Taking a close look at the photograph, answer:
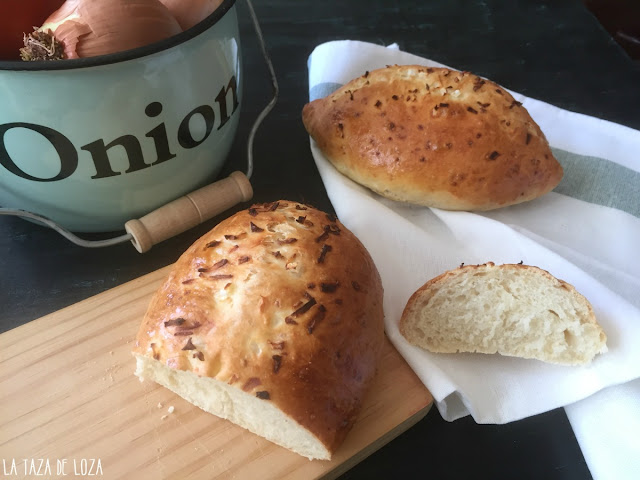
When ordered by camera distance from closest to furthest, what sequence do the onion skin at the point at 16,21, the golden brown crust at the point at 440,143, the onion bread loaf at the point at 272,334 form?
the onion bread loaf at the point at 272,334 → the onion skin at the point at 16,21 → the golden brown crust at the point at 440,143

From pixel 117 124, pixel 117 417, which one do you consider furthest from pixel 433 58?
pixel 117 417

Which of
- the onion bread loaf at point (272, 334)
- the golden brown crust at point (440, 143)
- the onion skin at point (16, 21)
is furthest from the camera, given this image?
the golden brown crust at point (440, 143)

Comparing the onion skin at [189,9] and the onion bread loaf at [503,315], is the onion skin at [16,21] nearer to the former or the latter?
the onion skin at [189,9]

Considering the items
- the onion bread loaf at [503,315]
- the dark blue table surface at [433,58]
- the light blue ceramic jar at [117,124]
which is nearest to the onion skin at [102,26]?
the light blue ceramic jar at [117,124]

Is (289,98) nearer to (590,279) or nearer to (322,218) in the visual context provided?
(322,218)

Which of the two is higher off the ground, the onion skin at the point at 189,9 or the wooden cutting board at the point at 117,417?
the onion skin at the point at 189,9

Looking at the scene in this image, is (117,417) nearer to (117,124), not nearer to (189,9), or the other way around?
(117,124)

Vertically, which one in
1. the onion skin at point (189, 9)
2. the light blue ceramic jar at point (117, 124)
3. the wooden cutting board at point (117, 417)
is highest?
the onion skin at point (189, 9)
